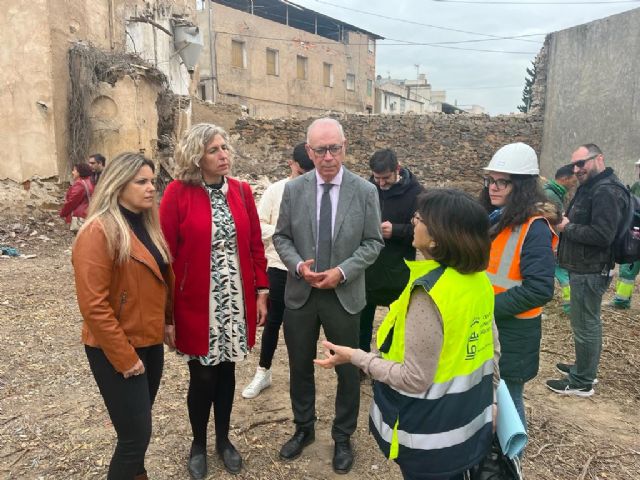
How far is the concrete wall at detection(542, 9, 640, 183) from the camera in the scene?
929 cm

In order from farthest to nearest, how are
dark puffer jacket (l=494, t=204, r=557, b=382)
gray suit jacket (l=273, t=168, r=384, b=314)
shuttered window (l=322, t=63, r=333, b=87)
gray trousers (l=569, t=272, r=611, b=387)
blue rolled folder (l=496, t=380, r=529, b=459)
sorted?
shuttered window (l=322, t=63, r=333, b=87) < gray trousers (l=569, t=272, r=611, b=387) < gray suit jacket (l=273, t=168, r=384, b=314) < dark puffer jacket (l=494, t=204, r=557, b=382) < blue rolled folder (l=496, t=380, r=529, b=459)

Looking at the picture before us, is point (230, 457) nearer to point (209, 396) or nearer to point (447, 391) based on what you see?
point (209, 396)

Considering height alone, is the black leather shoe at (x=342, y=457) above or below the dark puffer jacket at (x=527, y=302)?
below

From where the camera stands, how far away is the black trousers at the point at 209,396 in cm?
250

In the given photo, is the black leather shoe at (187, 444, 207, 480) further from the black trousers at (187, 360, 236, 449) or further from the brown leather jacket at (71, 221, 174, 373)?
the brown leather jacket at (71, 221, 174, 373)

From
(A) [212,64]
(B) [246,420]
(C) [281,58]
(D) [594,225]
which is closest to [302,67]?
(C) [281,58]

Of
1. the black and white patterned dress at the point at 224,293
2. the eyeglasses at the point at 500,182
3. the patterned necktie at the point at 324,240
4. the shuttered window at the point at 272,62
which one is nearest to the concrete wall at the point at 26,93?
the black and white patterned dress at the point at 224,293

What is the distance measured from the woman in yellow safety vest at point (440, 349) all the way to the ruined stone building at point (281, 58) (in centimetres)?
2229

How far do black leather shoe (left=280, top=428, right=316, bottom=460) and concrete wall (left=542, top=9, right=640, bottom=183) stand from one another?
931 cm

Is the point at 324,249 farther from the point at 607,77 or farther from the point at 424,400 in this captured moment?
the point at 607,77

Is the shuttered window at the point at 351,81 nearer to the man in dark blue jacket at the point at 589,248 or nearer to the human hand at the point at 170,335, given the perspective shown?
the man in dark blue jacket at the point at 589,248

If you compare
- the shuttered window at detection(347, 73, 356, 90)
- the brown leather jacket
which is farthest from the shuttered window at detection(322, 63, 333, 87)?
the brown leather jacket

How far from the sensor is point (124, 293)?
1.98 metres

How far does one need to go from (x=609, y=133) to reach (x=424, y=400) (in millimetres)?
10491
